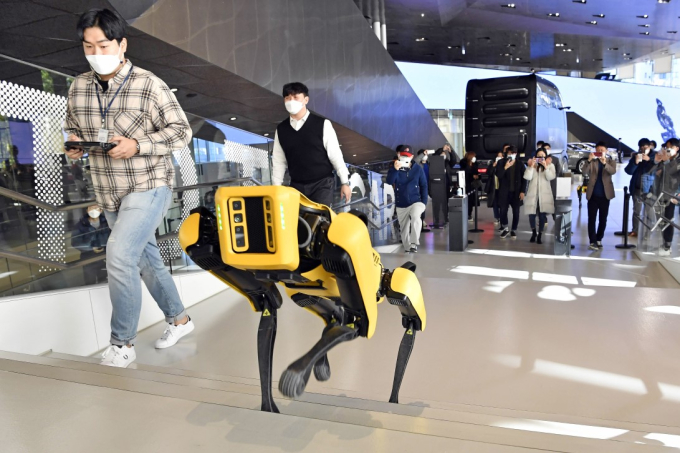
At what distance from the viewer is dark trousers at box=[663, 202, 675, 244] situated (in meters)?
5.23

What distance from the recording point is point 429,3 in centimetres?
1445

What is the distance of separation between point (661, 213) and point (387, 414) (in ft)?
17.4

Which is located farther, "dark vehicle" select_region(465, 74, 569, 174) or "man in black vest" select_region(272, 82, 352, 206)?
"dark vehicle" select_region(465, 74, 569, 174)

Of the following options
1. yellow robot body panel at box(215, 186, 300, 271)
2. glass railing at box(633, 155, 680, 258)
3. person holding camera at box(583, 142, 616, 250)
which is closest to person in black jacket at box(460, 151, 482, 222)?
person holding camera at box(583, 142, 616, 250)

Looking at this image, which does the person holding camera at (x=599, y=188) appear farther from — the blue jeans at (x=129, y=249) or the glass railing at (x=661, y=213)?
the blue jeans at (x=129, y=249)

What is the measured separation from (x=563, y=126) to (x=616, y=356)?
10807 mm

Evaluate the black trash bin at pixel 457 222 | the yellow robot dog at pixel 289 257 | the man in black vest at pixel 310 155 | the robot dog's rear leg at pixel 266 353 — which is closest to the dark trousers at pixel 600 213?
the black trash bin at pixel 457 222

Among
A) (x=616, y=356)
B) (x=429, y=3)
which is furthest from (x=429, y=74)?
(x=616, y=356)

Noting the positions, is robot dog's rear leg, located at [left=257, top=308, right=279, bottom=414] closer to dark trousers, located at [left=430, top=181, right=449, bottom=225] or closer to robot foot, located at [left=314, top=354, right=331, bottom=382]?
robot foot, located at [left=314, top=354, right=331, bottom=382]

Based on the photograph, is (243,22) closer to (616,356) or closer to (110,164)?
(110,164)

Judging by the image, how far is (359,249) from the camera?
4.50 ft

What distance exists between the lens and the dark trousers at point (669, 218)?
206 inches

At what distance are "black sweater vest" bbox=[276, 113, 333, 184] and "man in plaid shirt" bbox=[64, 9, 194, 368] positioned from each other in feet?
2.99

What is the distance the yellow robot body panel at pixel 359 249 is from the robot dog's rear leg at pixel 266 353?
0.34 meters
